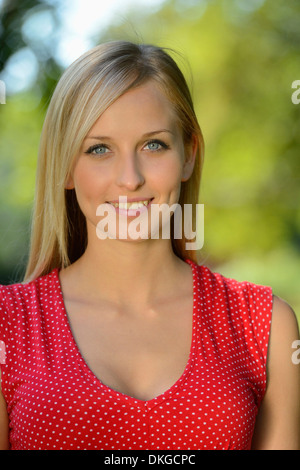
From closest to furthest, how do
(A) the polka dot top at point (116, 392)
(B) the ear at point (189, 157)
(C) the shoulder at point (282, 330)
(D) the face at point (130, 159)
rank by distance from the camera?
(A) the polka dot top at point (116, 392), (D) the face at point (130, 159), (C) the shoulder at point (282, 330), (B) the ear at point (189, 157)

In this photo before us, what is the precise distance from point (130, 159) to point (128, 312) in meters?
0.44

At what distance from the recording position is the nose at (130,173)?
69.6 inches

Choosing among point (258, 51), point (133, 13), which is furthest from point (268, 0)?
point (133, 13)

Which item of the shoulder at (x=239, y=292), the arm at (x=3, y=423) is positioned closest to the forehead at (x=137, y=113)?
the shoulder at (x=239, y=292)

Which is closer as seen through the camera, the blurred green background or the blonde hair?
the blonde hair

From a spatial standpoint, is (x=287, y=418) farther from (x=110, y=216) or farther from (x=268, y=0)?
(x=268, y=0)

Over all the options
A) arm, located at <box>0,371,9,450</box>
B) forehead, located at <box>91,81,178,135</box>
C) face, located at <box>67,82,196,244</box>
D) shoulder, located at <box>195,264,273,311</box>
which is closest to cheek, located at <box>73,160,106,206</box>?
face, located at <box>67,82,196,244</box>

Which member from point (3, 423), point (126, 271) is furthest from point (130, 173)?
point (3, 423)

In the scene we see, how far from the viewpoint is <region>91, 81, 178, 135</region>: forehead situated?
70.9 inches

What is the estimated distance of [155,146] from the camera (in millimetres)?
1847

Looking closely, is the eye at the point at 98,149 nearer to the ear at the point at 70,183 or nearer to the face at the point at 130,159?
the face at the point at 130,159

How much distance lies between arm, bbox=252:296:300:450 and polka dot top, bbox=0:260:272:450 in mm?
36

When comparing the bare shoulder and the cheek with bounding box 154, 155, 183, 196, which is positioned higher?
the cheek with bounding box 154, 155, 183, 196

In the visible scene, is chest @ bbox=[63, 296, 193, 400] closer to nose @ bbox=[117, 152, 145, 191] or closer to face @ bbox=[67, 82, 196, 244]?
face @ bbox=[67, 82, 196, 244]
